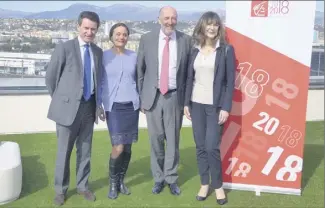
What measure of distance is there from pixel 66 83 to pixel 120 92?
40cm

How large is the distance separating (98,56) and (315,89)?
17.7 feet

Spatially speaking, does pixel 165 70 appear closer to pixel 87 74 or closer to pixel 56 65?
pixel 87 74

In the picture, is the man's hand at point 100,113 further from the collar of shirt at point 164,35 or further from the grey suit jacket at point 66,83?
the collar of shirt at point 164,35

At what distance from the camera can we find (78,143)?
306 cm

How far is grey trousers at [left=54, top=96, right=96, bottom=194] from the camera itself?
2902mm

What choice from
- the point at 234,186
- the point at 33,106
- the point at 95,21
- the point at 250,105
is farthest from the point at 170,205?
the point at 33,106

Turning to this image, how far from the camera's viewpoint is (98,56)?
2912mm

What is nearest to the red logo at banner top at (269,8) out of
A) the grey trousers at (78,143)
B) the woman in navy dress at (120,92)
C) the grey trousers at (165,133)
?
the grey trousers at (165,133)

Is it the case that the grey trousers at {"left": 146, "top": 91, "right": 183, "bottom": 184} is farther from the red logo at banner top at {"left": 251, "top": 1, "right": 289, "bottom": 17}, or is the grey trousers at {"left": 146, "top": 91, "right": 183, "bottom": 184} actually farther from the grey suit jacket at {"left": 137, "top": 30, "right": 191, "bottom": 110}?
the red logo at banner top at {"left": 251, "top": 1, "right": 289, "bottom": 17}

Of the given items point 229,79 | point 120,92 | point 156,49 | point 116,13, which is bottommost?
point 120,92

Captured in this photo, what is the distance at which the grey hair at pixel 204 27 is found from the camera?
2.85m

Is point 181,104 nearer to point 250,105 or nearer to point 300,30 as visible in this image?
point 250,105

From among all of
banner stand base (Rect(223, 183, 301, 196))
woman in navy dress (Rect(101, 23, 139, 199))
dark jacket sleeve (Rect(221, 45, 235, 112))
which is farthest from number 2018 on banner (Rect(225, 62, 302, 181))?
woman in navy dress (Rect(101, 23, 139, 199))

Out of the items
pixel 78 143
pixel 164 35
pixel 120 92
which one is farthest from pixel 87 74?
pixel 164 35
